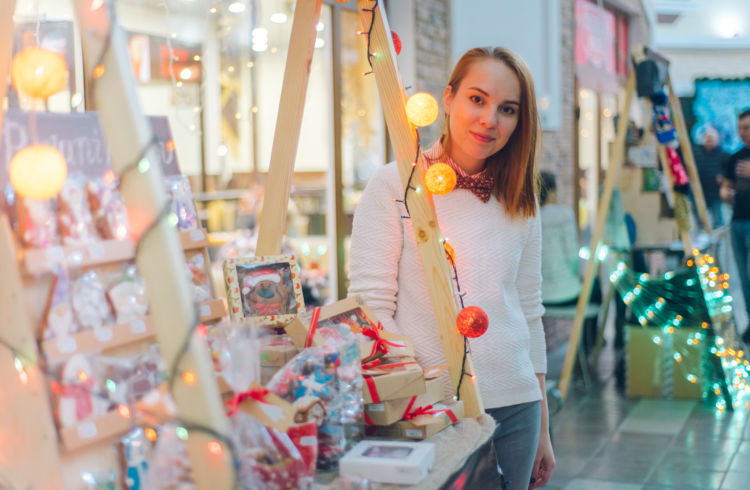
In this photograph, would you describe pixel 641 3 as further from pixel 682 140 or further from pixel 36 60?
pixel 36 60

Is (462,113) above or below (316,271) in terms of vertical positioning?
above

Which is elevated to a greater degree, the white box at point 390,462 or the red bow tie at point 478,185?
the red bow tie at point 478,185

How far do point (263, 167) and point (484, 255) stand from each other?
14.1 feet

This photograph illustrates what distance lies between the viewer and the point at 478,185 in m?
2.07

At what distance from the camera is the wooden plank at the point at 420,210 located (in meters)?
1.81

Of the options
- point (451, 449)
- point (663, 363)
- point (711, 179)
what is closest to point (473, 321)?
point (451, 449)

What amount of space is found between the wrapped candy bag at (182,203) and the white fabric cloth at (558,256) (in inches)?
166

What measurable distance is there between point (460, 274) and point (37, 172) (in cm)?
110

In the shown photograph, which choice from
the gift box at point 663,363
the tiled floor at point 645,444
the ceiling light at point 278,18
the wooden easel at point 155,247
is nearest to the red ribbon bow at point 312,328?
the wooden easel at point 155,247

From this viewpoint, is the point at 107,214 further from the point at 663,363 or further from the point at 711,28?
the point at 711,28

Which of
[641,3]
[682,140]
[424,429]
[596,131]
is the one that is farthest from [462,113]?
[641,3]

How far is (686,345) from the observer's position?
5.52 metres

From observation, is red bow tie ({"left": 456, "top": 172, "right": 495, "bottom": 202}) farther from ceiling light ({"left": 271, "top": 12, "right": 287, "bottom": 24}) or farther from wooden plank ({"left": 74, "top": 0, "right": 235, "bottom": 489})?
ceiling light ({"left": 271, "top": 12, "right": 287, "bottom": 24})

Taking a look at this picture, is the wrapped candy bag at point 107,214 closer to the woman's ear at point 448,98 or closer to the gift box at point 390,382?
the gift box at point 390,382
